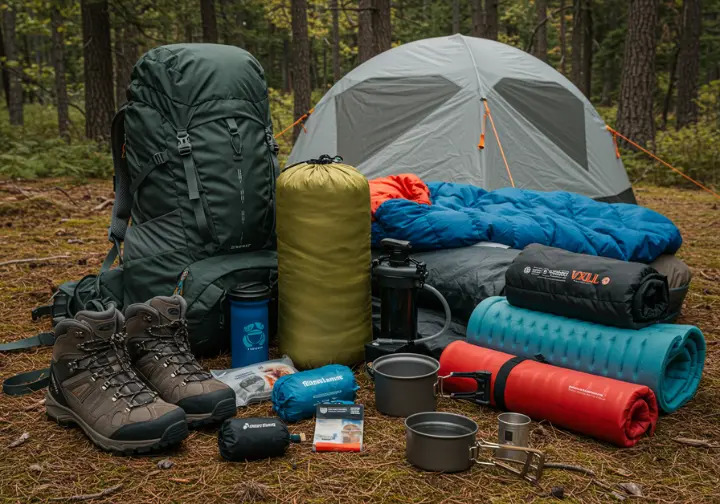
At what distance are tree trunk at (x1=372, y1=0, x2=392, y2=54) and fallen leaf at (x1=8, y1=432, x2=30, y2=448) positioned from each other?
26.0ft

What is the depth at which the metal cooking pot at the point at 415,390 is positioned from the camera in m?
2.69

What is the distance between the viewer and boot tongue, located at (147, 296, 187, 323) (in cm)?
279

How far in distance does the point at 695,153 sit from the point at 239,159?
8708 millimetres

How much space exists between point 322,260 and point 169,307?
0.75 m

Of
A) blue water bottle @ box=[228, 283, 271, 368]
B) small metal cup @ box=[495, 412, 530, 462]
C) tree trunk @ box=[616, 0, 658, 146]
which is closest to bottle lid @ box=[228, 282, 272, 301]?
blue water bottle @ box=[228, 283, 271, 368]

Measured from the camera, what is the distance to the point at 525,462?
222cm

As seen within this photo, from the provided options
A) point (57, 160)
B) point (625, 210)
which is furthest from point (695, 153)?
point (57, 160)

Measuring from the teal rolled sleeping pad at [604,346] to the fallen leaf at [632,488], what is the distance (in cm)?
53

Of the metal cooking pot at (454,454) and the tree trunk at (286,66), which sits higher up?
the tree trunk at (286,66)

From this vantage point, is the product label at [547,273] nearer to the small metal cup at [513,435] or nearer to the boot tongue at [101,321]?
the small metal cup at [513,435]

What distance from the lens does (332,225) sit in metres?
3.13

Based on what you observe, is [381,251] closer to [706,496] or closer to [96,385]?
[96,385]

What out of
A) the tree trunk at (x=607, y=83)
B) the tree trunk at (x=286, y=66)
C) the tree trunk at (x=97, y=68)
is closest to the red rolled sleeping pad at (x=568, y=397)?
the tree trunk at (x=97, y=68)

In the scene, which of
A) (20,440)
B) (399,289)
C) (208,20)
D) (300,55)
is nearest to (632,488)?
(399,289)
